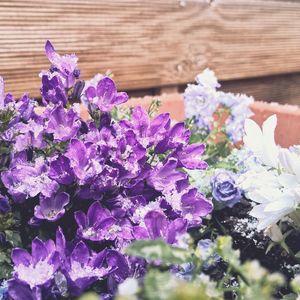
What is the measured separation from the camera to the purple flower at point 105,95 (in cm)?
86

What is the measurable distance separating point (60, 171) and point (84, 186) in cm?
4

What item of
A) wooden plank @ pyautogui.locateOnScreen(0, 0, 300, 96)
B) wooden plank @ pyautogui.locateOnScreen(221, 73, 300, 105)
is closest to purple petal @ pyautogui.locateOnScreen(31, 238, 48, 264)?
wooden plank @ pyautogui.locateOnScreen(0, 0, 300, 96)

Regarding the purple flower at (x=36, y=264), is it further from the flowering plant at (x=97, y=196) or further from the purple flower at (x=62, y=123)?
the purple flower at (x=62, y=123)

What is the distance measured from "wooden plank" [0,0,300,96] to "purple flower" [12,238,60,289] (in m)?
0.73

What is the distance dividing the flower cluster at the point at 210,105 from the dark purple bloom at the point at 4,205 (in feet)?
2.37

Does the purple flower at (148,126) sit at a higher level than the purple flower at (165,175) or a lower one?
higher

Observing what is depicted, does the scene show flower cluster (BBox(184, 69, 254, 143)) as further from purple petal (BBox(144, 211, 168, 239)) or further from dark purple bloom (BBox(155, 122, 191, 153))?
purple petal (BBox(144, 211, 168, 239))

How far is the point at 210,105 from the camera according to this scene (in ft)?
4.63

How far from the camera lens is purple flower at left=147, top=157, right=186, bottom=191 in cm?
84

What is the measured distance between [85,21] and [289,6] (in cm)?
115

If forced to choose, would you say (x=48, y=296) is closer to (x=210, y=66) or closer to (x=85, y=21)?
(x=85, y=21)

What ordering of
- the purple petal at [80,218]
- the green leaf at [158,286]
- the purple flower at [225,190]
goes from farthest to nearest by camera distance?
1. the purple flower at [225,190]
2. the purple petal at [80,218]
3. the green leaf at [158,286]

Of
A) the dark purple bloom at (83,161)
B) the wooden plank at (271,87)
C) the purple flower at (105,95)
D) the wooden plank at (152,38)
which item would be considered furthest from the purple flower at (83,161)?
the wooden plank at (271,87)

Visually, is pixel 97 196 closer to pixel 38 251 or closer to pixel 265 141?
pixel 38 251
